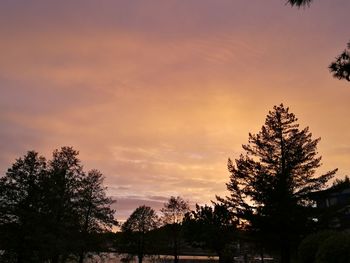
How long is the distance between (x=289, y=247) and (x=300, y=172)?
22.9 feet

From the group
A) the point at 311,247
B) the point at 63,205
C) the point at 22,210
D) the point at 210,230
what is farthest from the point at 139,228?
the point at 311,247

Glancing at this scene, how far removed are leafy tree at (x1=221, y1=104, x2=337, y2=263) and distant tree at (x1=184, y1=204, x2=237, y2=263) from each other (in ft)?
69.8

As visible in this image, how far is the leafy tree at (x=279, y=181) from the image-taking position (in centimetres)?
3809

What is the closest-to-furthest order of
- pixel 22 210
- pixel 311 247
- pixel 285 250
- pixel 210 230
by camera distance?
pixel 311 247 < pixel 22 210 < pixel 285 250 < pixel 210 230

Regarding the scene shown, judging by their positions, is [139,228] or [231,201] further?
[139,228]

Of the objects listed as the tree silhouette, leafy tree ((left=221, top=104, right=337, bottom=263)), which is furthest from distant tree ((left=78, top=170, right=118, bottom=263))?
the tree silhouette

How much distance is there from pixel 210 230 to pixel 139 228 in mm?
17996

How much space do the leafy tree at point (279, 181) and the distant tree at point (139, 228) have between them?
127 feet

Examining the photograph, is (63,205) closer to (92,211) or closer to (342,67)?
(92,211)

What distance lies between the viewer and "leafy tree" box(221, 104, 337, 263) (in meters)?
38.1

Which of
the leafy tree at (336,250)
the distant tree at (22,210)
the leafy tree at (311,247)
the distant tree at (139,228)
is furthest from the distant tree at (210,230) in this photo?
the leafy tree at (336,250)

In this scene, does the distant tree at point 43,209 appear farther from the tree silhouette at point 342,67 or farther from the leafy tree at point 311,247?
the tree silhouette at point 342,67

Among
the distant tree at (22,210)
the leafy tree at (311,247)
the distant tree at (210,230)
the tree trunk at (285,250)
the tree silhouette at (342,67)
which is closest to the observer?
the tree silhouette at (342,67)

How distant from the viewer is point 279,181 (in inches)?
1529
